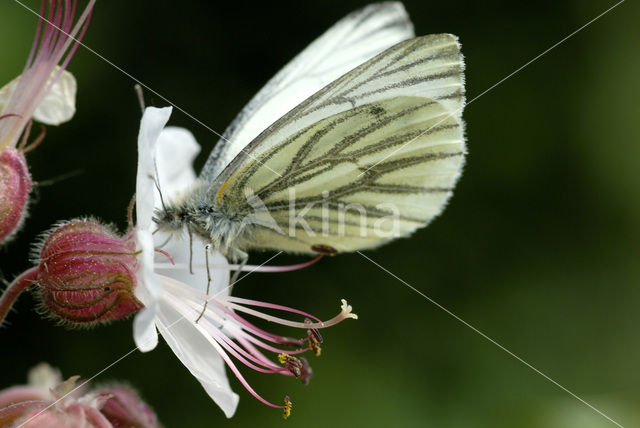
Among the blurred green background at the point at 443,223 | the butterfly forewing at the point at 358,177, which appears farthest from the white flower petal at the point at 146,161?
the blurred green background at the point at 443,223

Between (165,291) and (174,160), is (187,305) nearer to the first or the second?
(165,291)

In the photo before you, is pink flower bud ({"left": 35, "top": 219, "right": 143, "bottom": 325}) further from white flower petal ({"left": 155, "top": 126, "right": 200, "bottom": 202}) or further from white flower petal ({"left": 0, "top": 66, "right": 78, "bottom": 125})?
white flower petal ({"left": 155, "top": 126, "right": 200, "bottom": 202})

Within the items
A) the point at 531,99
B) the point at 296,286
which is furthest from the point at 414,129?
the point at 531,99

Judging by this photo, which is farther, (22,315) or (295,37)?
(295,37)

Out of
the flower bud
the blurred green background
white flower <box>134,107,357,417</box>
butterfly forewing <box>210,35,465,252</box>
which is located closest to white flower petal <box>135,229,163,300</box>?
white flower <box>134,107,357,417</box>

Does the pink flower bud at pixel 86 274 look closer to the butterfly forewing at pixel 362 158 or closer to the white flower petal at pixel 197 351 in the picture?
the white flower petal at pixel 197 351

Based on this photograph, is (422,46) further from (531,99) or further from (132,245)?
(531,99)
